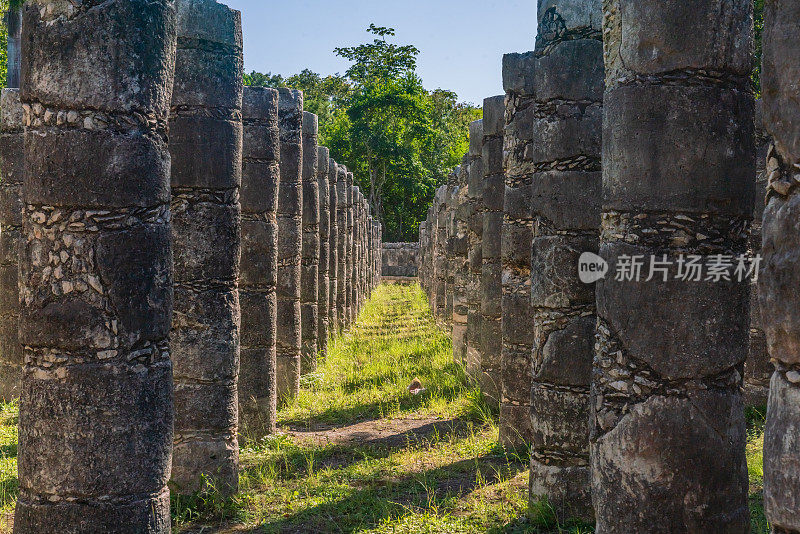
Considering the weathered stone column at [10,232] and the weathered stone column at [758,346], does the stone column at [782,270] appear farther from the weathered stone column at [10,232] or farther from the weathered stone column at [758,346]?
the weathered stone column at [10,232]

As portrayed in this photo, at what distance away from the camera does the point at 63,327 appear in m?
4.44

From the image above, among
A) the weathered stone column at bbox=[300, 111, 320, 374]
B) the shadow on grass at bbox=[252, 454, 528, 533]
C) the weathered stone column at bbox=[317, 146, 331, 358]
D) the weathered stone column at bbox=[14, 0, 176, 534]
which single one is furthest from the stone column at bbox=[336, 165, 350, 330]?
the weathered stone column at bbox=[14, 0, 176, 534]

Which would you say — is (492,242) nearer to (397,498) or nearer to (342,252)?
(397,498)

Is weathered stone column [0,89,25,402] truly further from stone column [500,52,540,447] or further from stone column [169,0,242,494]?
stone column [500,52,540,447]

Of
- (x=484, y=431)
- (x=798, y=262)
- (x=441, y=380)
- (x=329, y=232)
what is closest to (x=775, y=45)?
(x=798, y=262)

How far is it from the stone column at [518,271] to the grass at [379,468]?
19.2 inches

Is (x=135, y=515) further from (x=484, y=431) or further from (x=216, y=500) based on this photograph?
(x=484, y=431)

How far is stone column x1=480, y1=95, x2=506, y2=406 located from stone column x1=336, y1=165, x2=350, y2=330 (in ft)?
24.5

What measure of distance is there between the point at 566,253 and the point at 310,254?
743 cm

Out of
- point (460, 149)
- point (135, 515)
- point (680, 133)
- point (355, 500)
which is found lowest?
point (355, 500)

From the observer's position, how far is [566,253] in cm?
673

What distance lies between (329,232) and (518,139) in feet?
26.2

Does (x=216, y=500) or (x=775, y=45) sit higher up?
(x=775, y=45)

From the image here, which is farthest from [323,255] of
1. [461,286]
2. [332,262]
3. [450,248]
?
[450,248]
